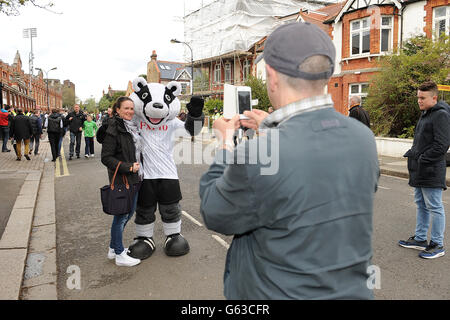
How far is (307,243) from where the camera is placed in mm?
1340

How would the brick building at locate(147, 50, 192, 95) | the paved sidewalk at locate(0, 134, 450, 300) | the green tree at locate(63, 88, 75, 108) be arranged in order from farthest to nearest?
the green tree at locate(63, 88, 75, 108) → the brick building at locate(147, 50, 192, 95) → the paved sidewalk at locate(0, 134, 450, 300)

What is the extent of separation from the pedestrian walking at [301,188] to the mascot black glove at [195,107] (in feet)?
9.70

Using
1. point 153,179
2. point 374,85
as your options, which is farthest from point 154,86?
point 374,85

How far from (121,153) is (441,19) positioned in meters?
19.1

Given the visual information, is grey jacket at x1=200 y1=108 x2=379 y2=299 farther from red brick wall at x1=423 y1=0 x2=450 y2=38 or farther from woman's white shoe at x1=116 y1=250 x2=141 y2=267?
red brick wall at x1=423 y1=0 x2=450 y2=38

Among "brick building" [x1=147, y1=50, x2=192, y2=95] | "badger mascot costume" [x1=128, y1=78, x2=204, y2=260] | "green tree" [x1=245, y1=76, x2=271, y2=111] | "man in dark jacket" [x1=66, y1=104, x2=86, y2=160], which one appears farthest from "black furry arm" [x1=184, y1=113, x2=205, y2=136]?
"brick building" [x1=147, y1=50, x2=192, y2=95]

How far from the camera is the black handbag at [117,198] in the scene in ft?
12.9

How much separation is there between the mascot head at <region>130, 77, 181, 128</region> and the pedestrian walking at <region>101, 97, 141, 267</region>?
188mm

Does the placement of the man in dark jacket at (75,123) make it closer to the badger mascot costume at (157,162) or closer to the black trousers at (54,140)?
the black trousers at (54,140)

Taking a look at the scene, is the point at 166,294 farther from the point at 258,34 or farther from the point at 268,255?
the point at 258,34

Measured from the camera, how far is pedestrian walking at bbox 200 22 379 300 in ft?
4.27

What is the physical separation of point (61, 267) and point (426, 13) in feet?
66.5

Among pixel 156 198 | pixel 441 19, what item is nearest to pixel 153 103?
pixel 156 198

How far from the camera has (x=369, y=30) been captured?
20547 millimetres
